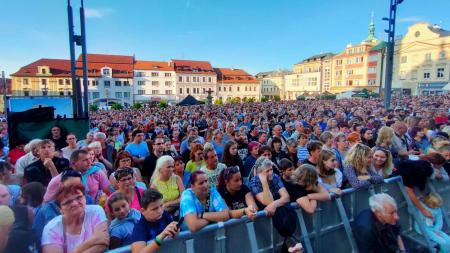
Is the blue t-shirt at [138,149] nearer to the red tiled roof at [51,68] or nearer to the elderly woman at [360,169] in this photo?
the elderly woman at [360,169]

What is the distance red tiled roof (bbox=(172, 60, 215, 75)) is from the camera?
250 ft

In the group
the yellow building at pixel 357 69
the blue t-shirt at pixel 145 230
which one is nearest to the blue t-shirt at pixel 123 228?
the blue t-shirt at pixel 145 230

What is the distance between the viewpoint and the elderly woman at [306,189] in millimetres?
3123

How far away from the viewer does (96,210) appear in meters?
2.62

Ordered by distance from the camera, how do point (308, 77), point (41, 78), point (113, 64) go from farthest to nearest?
point (308, 77) → point (113, 64) → point (41, 78)

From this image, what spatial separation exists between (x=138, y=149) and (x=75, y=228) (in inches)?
159

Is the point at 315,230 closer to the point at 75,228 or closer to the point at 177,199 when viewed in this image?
the point at 177,199

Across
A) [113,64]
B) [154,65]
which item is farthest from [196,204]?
[113,64]

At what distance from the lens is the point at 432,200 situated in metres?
3.81

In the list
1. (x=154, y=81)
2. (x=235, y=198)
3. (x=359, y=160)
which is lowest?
(x=235, y=198)

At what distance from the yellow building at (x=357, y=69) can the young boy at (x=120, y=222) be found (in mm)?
69440

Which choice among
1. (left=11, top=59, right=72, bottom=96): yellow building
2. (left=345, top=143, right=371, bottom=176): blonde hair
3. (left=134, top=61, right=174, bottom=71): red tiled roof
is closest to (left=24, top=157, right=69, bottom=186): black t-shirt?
(left=345, top=143, right=371, bottom=176): blonde hair

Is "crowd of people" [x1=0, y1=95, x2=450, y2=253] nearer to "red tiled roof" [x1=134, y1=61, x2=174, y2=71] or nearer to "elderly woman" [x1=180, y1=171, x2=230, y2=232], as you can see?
"elderly woman" [x1=180, y1=171, x2=230, y2=232]

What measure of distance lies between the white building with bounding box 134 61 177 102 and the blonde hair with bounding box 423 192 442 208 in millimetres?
70803
